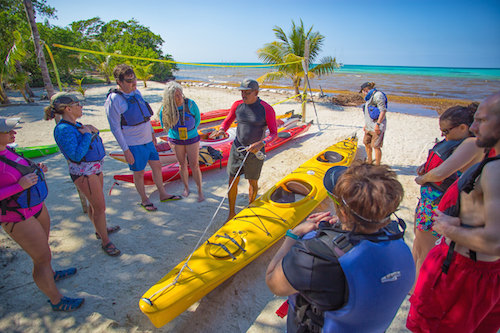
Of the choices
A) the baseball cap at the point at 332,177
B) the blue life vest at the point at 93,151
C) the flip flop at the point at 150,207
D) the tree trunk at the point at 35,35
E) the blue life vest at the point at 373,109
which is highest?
the tree trunk at the point at 35,35

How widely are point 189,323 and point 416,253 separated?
2379mm

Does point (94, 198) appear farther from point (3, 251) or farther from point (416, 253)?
point (416, 253)

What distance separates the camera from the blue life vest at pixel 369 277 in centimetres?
98

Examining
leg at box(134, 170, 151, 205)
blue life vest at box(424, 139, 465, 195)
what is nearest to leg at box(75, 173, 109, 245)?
leg at box(134, 170, 151, 205)

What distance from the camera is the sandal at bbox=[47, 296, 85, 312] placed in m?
2.44

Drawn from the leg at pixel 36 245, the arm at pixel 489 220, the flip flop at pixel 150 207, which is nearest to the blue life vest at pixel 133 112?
the flip flop at pixel 150 207

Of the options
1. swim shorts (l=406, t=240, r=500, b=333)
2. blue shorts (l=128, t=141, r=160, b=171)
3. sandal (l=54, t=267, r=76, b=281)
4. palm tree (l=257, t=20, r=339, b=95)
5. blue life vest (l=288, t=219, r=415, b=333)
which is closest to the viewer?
Answer: blue life vest (l=288, t=219, r=415, b=333)

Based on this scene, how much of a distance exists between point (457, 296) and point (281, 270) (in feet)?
4.06

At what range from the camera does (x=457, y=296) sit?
152cm

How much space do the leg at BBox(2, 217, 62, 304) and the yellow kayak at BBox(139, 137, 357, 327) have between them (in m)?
0.99

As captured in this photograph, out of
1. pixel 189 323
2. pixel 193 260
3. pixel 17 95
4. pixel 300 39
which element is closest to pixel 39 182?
pixel 193 260

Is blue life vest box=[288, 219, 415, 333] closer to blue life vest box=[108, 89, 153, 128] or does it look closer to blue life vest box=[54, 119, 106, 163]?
blue life vest box=[54, 119, 106, 163]

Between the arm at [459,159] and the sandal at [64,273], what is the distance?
4.01 meters

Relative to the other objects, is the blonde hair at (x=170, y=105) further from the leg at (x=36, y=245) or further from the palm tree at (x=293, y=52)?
the palm tree at (x=293, y=52)
